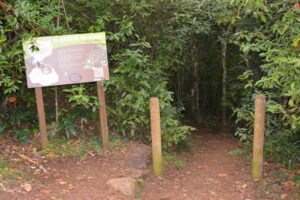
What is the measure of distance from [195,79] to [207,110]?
175cm

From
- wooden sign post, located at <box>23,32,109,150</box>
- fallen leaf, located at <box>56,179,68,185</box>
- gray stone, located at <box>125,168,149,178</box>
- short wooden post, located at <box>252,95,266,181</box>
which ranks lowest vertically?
gray stone, located at <box>125,168,149,178</box>

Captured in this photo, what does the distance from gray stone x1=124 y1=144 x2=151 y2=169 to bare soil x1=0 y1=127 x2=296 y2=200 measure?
0.09m

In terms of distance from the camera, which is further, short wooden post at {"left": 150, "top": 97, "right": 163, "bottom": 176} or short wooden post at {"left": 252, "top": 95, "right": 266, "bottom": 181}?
short wooden post at {"left": 150, "top": 97, "right": 163, "bottom": 176}

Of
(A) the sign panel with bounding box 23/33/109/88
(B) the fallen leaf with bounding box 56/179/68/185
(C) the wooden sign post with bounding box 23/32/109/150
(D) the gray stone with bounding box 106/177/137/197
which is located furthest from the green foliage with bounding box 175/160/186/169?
(B) the fallen leaf with bounding box 56/179/68/185

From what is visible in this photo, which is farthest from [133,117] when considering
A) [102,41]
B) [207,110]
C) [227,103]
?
[207,110]

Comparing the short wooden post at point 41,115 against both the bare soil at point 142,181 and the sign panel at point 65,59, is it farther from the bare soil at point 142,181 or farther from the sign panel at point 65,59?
the bare soil at point 142,181

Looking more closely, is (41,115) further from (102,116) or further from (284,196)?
(284,196)

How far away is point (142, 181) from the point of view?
4535 mm

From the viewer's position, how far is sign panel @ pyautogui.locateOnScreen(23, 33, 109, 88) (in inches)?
183

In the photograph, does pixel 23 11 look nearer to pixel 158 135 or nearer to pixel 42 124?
pixel 42 124

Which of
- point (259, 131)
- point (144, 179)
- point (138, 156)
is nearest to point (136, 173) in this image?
point (144, 179)

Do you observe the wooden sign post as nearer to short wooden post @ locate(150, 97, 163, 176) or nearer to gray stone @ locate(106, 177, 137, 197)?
short wooden post @ locate(150, 97, 163, 176)

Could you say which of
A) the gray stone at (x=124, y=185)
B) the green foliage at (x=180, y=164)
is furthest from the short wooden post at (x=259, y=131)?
the gray stone at (x=124, y=185)

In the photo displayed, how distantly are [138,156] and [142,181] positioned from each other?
610mm
